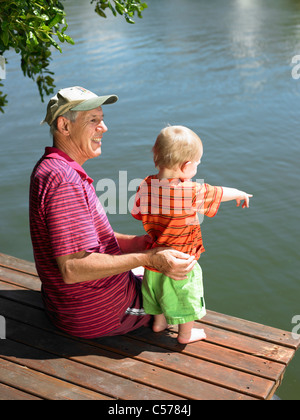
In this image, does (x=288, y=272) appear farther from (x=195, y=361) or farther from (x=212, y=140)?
(x=212, y=140)

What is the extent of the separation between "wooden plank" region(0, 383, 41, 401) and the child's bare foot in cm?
74

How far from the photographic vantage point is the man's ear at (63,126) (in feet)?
8.47

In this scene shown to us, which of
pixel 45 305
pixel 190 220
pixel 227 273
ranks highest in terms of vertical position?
pixel 190 220

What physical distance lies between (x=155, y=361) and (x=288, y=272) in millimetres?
2574

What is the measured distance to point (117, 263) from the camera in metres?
2.50

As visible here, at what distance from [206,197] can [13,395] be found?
123 centimetres

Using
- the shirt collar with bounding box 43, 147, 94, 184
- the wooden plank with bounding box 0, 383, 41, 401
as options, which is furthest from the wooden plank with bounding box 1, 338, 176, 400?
the shirt collar with bounding box 43, 147, 94, 184

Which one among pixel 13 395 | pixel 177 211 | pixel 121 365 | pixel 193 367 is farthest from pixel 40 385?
pixel 177 211

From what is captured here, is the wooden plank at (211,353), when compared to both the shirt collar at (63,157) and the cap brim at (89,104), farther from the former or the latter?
the cap brim at (89,104)

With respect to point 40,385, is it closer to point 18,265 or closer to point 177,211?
point 177,211
